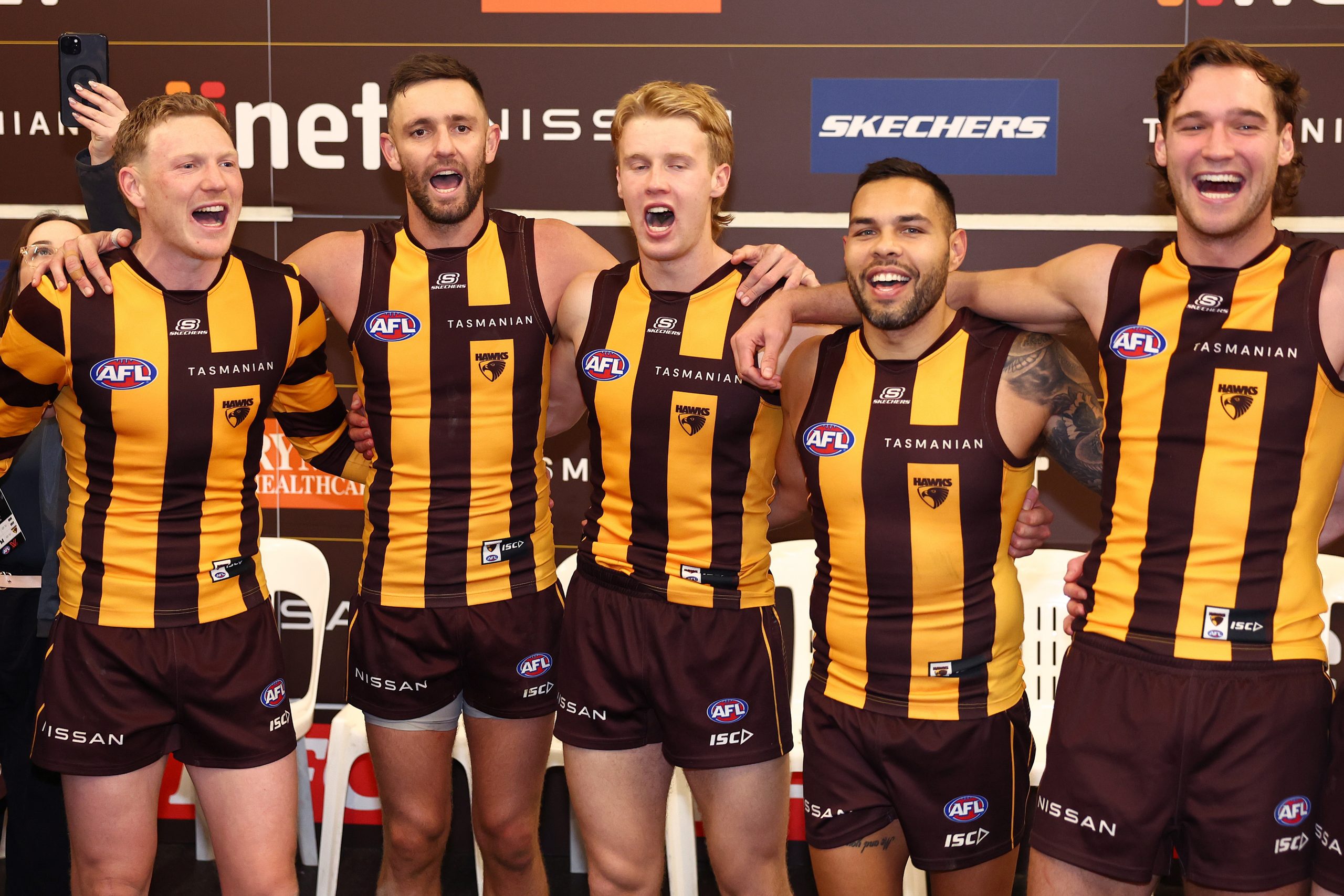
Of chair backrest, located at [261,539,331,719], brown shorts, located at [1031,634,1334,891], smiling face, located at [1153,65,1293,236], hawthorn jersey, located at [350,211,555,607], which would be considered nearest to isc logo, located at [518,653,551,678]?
hawthorn jersey, located at [350,211,555,607]

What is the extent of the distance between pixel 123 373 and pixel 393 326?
614mm

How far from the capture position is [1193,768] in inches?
90.4

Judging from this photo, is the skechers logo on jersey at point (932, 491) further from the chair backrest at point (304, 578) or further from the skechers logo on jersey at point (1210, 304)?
the chair backrest at point (304, 578)

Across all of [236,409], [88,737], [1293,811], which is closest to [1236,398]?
[1293,811]

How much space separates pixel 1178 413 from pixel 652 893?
5.11ft

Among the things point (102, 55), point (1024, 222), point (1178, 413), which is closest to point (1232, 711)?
point (1178, 413)

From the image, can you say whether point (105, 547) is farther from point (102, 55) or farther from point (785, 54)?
point (785, 54)

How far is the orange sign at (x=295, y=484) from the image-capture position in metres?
4.27

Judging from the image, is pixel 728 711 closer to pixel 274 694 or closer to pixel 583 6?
pixel 274 694

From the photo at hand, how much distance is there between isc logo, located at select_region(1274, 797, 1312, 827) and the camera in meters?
2.25

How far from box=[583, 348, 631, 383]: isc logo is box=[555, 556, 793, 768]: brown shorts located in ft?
1.44

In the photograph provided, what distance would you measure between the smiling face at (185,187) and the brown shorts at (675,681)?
1132 millimetres

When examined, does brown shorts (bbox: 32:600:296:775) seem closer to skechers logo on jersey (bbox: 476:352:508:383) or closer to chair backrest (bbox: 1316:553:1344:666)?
skechers logo on jersey (bbox: 476:352:508:383)

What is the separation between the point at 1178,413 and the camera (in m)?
2.33
